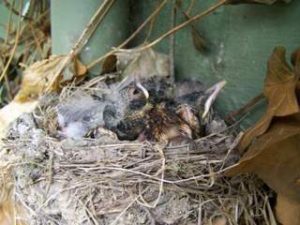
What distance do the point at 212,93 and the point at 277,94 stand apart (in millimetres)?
215

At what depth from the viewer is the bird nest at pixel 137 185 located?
33.9 inches

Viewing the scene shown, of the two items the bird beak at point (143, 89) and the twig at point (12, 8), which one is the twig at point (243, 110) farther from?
the twig at point (12, 8)

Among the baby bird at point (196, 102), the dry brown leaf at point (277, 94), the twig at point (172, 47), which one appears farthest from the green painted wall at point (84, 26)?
the dry brown leaf at point (277, 94)

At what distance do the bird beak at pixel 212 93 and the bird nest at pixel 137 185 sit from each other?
102 millimetres

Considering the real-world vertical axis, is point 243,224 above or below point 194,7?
below

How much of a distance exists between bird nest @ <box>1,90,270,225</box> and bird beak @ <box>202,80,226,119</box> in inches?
4.0

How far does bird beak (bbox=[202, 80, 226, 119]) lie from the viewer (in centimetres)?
103

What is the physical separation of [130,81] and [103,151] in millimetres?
281

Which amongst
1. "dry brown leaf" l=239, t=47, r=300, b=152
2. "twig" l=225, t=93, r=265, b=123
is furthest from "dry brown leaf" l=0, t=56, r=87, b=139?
"dry brown leaf" l=239, t=47, r=300, b=152

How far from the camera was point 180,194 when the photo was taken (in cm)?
86

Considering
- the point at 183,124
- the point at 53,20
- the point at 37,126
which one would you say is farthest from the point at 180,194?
the point at 53,20

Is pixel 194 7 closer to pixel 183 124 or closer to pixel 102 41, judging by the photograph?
pixel 102 41

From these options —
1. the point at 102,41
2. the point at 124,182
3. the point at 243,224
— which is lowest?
the point at 243,224

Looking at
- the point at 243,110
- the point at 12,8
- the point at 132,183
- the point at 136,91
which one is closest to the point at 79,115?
the point at 136,91
